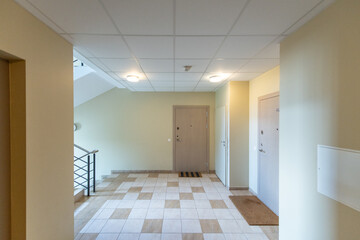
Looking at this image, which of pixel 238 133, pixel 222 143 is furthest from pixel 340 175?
pixel 222 143

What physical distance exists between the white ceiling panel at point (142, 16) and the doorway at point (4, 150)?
0.99 m

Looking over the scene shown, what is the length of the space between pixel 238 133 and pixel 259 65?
1740 millimetres

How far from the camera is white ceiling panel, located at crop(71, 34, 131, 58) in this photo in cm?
192

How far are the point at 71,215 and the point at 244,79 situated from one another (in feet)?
12.6

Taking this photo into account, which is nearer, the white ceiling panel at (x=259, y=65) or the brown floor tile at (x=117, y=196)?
the white ceiling panel at (x=259, y=65)

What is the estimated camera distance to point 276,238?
2451mm

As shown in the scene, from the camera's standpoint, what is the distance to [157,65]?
2863mm

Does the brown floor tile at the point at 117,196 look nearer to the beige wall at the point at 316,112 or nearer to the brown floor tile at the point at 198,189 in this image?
the brown floor tile at the point at 198,189

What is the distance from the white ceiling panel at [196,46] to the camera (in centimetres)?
194

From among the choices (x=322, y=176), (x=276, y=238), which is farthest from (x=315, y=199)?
(x=276, y=238)

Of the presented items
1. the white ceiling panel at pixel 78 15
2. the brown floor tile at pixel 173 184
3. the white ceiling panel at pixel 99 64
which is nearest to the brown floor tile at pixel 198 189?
the brown floor tile at pixel 173 184

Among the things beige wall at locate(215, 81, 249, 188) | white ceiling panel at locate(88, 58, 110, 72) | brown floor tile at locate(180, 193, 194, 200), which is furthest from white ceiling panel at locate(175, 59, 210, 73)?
brown floor tile at locate(180, 193, 194, 200)

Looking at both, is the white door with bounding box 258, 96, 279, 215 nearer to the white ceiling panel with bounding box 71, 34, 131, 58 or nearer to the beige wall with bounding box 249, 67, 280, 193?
the beige wall with bounding box 249, 67, 280, 193

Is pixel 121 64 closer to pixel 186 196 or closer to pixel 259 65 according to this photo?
pixel 259 65
